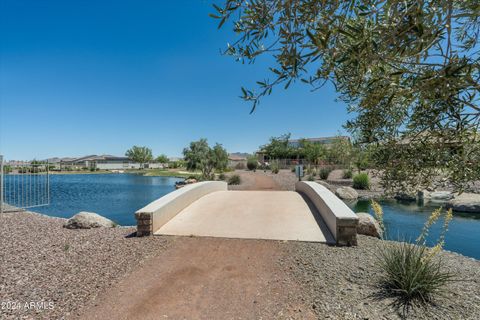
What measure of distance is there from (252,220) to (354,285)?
11.1 feet

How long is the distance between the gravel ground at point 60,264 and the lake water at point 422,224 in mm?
5863

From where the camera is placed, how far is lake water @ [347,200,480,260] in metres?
7.56

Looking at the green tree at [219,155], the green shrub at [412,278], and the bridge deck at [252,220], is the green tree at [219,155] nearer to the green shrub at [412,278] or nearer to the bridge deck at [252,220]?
the bridge deck at [252,220]

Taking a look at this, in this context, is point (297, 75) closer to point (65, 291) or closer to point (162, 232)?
point (65, 291)

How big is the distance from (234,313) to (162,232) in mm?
3201

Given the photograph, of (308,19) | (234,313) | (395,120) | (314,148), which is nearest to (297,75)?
(308,19)

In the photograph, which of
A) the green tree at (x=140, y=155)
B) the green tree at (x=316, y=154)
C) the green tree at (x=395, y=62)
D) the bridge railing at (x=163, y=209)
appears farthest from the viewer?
the green tree at (x=140, y=155)

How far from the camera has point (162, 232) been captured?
18.8 feet

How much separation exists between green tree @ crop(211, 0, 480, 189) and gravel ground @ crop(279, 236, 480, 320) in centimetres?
155

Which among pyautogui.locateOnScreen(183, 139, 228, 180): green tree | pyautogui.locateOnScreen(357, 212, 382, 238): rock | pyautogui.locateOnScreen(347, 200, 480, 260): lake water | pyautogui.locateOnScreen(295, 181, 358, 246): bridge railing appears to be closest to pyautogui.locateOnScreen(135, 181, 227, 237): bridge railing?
pyautogui.locateOnScreen(295, 181, 358, 246): bridge railing

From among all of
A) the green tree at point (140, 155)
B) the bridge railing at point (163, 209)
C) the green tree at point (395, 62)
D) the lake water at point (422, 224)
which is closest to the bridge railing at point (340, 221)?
the lake water at point (422, 224)

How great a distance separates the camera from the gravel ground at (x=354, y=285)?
2.95m

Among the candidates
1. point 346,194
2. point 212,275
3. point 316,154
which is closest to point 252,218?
point 212,275

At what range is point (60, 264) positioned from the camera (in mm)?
4180
